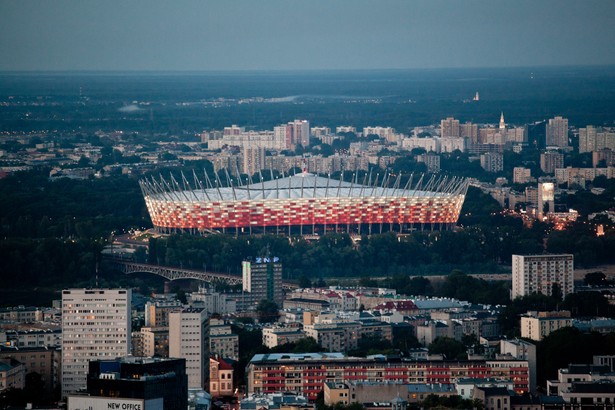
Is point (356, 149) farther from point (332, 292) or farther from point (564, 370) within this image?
point (564, 370)

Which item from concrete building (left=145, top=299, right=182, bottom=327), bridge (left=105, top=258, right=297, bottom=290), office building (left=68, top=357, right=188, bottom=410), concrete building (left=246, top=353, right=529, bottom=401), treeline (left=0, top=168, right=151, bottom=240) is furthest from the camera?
treeline (left=0, top=168, right=151, bottom=240)

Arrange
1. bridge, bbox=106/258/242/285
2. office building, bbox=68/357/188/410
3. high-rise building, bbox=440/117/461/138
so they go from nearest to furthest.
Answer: office building, bbox=68/357/188/410 < bridge, bbox=106/258/242/285 < high-rise building, bbox=440/117/461/138

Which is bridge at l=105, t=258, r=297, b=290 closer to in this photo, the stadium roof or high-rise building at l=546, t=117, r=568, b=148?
the stadium roof

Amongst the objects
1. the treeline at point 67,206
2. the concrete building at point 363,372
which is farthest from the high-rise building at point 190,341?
the treeline at point 67,206

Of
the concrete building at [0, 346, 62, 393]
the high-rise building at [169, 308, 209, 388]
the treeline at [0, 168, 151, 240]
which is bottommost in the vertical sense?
the treeline at [0, 168, 151, 240]

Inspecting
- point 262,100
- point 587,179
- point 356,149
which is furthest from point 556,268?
point 262,100

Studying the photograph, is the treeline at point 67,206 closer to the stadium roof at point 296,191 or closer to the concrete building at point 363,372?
the stadium roof at point 296,191

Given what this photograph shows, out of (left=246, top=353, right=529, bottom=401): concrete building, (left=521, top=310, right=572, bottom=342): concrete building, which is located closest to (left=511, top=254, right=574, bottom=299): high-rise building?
(left=521, top=310, right=572, bottom=342): concrete building
